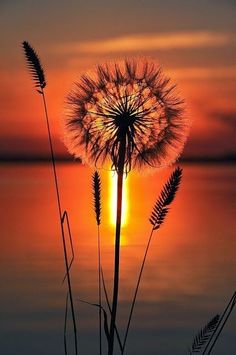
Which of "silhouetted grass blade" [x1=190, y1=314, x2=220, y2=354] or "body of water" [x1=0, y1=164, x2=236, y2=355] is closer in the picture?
"silhouetted grass blade" [x1=190, y1=314, x2=220, y2=354]

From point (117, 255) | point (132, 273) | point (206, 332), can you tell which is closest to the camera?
point (117, 255)

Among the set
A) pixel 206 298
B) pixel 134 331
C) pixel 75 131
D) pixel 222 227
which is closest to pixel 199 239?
pixel 222 227

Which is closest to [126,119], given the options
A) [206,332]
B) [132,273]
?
[206,332]

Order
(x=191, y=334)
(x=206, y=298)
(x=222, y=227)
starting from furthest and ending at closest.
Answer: (x=222, y=227), (x=206, y=298), (x=191, y=334)

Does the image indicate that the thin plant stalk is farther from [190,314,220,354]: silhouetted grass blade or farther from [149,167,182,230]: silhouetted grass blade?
[190,314,220,354]: silhouetted grass blade

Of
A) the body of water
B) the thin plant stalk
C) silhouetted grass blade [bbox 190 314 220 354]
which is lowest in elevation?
the body of water

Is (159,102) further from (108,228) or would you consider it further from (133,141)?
(108,228)

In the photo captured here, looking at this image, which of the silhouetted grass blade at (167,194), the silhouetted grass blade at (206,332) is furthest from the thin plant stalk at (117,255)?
the silhouetted grass blade at (206,332)

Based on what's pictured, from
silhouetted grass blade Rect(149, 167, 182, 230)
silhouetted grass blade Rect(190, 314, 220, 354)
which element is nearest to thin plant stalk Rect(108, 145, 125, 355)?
silhouetted grass blade Rect(149, 167, 182, 230)

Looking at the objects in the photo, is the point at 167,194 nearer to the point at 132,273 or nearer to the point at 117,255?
the point at 117,255
